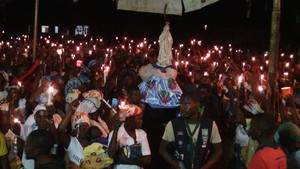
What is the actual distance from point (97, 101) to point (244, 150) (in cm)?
215

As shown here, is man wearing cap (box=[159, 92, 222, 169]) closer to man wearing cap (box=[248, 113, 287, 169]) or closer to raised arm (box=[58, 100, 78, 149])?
man wearing cap (box=[248, 113, 287, 169])

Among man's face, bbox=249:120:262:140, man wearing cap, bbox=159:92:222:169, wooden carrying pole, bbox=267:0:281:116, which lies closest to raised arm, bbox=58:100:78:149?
man wearing cap, bbox=159:92:222:169

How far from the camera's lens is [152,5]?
805 centimetres

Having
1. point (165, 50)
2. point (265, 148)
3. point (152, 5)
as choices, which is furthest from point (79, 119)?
point (165, 50)

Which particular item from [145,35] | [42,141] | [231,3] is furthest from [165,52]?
[145,35]

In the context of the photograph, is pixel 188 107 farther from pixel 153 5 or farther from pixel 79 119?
pixel 153 5

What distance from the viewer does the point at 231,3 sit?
3036 centimetres

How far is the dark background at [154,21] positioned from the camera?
30125mm

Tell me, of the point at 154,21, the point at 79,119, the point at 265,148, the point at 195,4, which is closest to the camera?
the point at 265,148

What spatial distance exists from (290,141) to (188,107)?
1.17 metres

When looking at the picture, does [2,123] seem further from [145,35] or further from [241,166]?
[145,35]

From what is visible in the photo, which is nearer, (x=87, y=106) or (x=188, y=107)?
(x=188, y=107)

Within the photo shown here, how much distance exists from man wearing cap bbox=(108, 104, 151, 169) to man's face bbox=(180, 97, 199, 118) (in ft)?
2.61

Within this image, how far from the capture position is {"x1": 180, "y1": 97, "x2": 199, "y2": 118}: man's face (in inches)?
192
